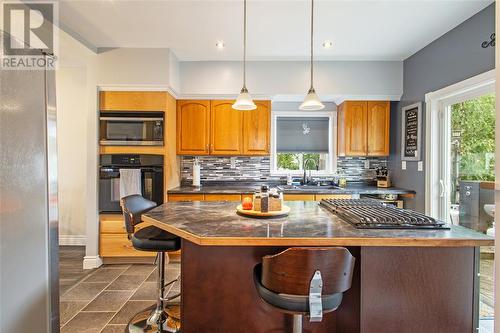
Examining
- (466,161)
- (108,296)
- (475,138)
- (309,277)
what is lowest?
(108,296)

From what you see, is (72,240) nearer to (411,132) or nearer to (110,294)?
(110,294)

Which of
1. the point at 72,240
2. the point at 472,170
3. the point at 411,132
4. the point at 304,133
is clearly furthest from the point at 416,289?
the point at 72,240

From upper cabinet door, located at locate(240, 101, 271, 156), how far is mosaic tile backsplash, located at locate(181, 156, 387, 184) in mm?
361

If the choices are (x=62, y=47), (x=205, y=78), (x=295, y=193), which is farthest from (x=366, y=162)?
(x=62, y=47)

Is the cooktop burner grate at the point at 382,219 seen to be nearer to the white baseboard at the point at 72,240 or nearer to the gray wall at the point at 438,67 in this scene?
the gray wall at the point at 438,67

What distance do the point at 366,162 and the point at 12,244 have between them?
3987 mm

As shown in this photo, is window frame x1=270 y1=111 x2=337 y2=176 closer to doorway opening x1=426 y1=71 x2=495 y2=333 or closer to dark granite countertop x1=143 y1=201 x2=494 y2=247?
doorway opening x1=426 y1=71 x2=495 y2=333

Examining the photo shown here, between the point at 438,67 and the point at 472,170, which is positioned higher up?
the point at 438,67

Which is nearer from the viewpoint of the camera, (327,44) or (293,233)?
(293,233)

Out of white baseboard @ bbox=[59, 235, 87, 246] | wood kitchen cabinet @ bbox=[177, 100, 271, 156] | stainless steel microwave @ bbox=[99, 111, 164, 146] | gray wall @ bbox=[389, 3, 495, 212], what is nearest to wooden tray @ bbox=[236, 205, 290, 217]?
stainless steel microwave @ bbox=[99, 111, 164, 146]

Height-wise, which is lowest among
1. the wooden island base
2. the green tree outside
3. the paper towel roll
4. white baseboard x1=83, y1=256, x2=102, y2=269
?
white baseboard x1=83, y1=256, x2=102, y2=269

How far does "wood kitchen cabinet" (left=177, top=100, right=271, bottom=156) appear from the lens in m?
3.63

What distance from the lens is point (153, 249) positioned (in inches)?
72.1

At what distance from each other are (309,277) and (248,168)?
293 cm
